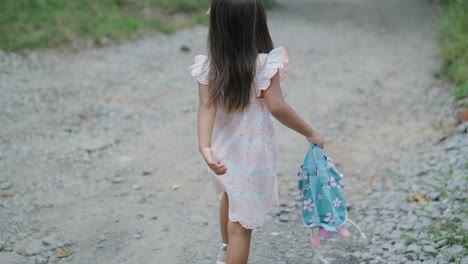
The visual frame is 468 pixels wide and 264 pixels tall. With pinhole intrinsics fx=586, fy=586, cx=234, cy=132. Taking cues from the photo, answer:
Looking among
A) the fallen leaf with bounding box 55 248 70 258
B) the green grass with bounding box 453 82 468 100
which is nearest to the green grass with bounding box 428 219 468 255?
the fallen leaf with bounding box 55 248 70 258

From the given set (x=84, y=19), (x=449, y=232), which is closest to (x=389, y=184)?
(x=449, y=232)

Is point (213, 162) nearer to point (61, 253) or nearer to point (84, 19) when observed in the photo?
point (61, 253)

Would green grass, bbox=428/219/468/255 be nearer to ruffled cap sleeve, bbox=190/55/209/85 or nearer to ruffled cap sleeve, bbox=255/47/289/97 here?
ruffled cap sleeve, bbox=255/47/289/97

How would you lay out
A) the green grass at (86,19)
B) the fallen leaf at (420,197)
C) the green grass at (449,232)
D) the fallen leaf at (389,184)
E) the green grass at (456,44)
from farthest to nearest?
the green grass at (86,19) → the green grass at (456,44) → the fallen leaf at (389,184) → the fallen leaf at (420,197) → the green grass at (449,232)

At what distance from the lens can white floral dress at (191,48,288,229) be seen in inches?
102

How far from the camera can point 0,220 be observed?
3729mm

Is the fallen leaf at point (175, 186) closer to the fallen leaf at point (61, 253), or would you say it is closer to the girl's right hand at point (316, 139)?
the fallen leaf at point (61, 253)

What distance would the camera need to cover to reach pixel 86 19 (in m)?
7.88

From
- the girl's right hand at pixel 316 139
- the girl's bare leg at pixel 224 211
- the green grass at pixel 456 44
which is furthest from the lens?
the green grass at pixel 456 44

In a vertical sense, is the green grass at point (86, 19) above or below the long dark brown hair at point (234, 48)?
below

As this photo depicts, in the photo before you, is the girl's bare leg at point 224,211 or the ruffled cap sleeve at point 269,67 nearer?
the ruffled cap sleeve at point 269,67

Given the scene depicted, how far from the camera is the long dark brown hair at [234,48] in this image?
244 cm

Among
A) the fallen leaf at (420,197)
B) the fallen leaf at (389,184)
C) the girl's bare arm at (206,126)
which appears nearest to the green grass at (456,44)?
the fallen leaf at (389,184)

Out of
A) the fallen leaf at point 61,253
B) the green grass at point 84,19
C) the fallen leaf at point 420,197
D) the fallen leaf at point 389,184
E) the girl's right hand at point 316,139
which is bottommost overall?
the fallen leaf at point 61,253
